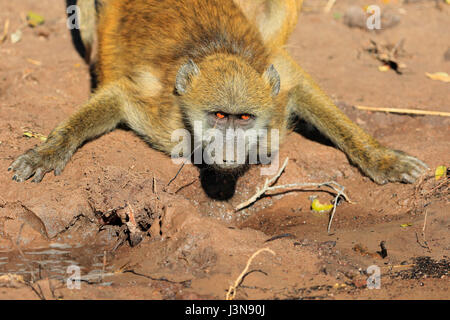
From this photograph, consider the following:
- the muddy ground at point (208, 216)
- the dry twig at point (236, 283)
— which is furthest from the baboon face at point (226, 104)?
the dry twig at point (236, 283)

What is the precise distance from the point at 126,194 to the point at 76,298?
1450 millimetres

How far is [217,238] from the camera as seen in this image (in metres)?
3.96

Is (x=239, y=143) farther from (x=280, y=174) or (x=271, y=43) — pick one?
(x=271, y=43)

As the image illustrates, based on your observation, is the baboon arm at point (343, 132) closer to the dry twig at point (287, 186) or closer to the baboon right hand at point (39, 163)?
the dry twig at point (287, 186)

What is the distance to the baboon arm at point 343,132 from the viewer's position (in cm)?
530

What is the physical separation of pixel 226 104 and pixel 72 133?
4.88 ft

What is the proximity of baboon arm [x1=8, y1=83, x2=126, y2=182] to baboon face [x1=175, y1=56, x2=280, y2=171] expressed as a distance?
2.87 ft

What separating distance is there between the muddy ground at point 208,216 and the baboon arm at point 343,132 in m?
0.12

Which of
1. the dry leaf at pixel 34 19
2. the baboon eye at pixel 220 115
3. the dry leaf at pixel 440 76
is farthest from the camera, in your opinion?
the dry leaf at pixel 34 19

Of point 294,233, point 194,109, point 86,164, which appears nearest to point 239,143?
point 194,109

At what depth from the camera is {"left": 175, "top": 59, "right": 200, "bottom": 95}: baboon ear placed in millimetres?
4719

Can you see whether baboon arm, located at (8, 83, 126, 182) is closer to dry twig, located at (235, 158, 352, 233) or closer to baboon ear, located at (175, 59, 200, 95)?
baboon ear, located at (175, 59, 200, 95)
